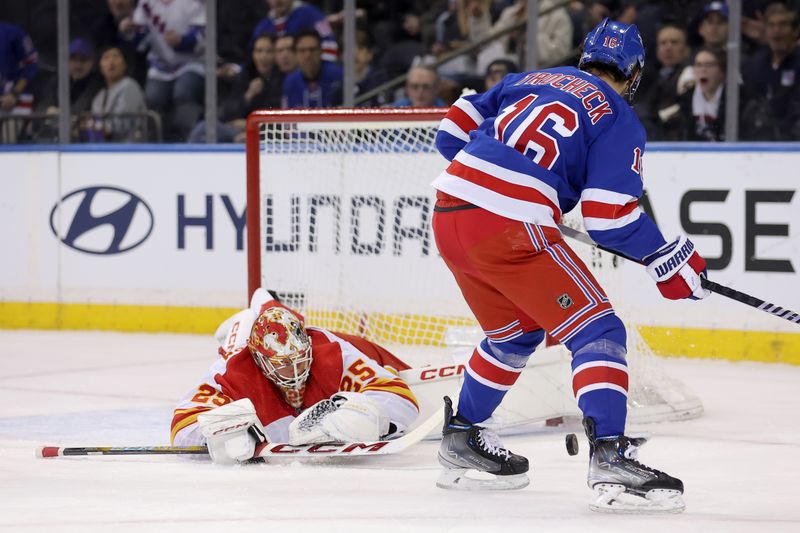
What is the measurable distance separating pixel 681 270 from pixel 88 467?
170 centimetres

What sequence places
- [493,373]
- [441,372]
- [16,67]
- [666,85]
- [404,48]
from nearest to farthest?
[493,373], [441,372], [666,85], [404,48], [16,67]

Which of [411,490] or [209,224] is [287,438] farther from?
[209,224]

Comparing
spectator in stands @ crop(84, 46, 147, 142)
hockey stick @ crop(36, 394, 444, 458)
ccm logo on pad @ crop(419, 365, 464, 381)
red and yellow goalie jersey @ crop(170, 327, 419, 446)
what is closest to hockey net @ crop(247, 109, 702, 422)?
ccm logo on pad @ crop(419, 365, 464, 381)

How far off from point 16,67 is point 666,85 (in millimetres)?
3606

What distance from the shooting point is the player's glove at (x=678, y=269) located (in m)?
3.19

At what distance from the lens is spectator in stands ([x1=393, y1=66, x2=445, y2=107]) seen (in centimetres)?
703

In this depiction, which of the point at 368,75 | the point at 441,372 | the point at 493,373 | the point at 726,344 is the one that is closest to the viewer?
the point at 493,373

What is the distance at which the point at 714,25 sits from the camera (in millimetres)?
6402

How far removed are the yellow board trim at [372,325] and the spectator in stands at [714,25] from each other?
1311mm

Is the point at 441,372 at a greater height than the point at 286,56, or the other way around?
the point at 286,56

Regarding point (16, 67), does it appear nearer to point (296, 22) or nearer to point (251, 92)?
point (251, 92)

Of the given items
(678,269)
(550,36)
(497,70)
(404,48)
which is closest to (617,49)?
(678,269)

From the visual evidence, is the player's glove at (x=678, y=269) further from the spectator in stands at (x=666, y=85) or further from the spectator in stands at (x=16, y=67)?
the spectator in stands at (x=16, y=67)

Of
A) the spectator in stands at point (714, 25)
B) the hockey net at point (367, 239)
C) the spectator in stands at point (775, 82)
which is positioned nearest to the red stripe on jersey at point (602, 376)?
the hockey net at point (367, 239)
